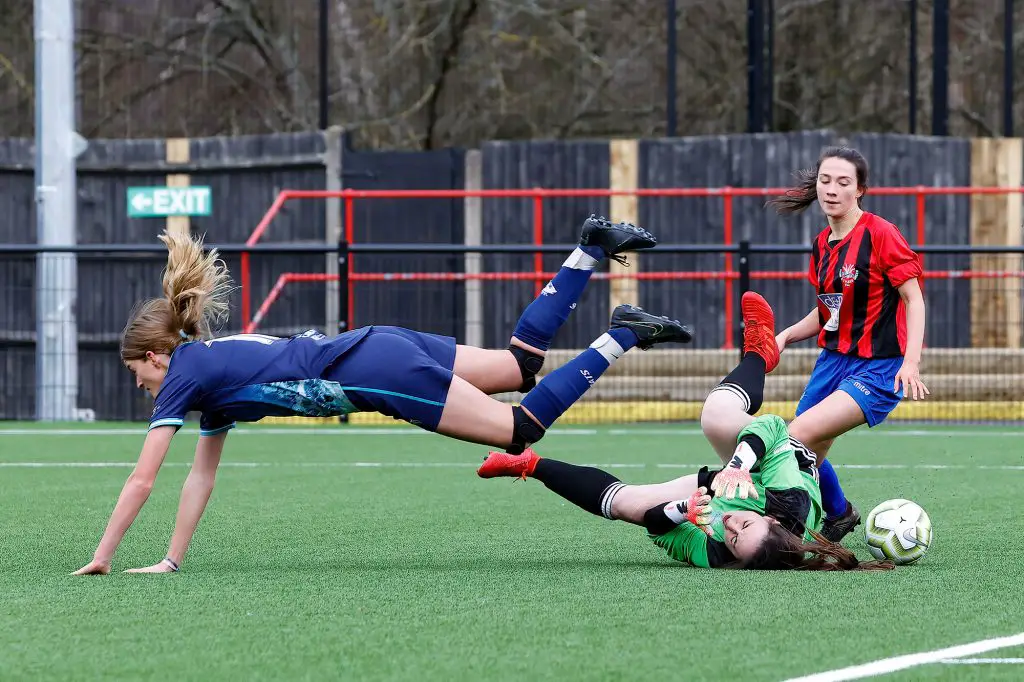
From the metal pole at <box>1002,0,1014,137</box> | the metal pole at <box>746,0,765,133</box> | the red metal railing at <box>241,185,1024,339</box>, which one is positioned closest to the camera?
the red metal railing at <box>241,185,1024,339</box>

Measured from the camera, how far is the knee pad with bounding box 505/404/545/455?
587cm

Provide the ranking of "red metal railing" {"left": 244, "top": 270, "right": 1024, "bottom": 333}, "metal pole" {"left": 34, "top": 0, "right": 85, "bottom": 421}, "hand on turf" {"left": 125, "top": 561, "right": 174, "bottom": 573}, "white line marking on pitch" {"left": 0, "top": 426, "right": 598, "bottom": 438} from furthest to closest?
"red metal railing" {"left": 244, "top": 270, "right": 1024, "bottom": 333}
"metal pole" {"left": 34, "top": 0, "right": 85, "bottom": 421}
"white line marking on pitch" {"left": 0, "top": 426, "right": 598, "bottom": 438}
"hand on turf" {"left": 125, "top": 561, "right": 174, "bottom": 573}

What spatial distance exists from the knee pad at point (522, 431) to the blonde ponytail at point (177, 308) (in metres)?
1.13

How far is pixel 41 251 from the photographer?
44.1ft

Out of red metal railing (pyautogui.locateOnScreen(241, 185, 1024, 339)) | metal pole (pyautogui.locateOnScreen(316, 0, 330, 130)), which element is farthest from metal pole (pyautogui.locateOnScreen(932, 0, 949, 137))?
metal pole (pyautogui.locateOnScreen(316, 0, 330, 130))

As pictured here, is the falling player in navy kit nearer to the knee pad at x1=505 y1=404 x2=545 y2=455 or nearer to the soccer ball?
the knee pad at x1=505 y1=404 x2=545 y2=455

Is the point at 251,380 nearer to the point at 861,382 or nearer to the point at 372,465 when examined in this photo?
the point at 861,382

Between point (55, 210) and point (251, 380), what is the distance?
9.31 meters

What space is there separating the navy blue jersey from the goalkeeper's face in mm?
1410

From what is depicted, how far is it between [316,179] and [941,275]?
22.2 feet

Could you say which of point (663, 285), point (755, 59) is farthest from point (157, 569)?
point (755, 59)

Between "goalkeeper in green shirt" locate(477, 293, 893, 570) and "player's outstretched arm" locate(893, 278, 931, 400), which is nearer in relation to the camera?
"goalkeeper in green shirt" locate(477, 293, 893, 570)

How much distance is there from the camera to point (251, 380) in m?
5.68

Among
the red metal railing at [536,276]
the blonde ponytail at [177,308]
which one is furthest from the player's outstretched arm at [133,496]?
the red metal railing at [536,276]
